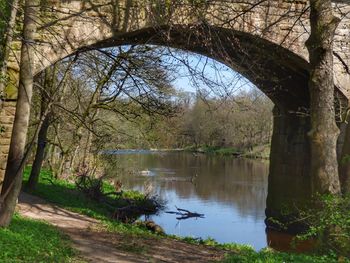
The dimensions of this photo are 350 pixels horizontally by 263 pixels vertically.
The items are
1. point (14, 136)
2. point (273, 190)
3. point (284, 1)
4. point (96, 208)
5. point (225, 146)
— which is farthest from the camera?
point (225, 146)

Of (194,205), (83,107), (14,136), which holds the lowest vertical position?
(194,205)

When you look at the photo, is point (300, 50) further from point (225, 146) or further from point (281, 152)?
point (225, 146)

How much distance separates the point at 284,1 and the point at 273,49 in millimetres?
1014

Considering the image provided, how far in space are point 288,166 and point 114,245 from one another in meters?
7.23

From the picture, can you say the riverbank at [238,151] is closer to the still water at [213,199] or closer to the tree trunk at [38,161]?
the still water at [213,199]

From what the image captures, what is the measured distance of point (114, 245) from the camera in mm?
7469

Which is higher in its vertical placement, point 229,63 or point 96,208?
point 229,63

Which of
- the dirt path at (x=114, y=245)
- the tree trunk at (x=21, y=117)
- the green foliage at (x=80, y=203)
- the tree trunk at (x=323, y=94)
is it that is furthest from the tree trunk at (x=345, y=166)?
the tree trunk at (x=21, y=117)

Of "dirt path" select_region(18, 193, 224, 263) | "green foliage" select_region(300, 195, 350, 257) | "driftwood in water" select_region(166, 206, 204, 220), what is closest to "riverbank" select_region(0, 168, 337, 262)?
"dirt path" select_region(18, 193, 224, 263)

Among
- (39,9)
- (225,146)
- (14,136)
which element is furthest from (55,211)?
(225,146)

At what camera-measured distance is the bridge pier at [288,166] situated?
12719 millimetres

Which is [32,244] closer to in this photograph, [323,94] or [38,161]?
[323,94]

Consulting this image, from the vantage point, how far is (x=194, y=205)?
16.7 m

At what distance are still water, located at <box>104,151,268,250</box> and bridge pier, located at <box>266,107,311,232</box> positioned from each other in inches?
32.4
